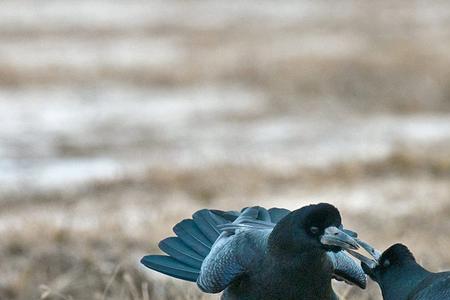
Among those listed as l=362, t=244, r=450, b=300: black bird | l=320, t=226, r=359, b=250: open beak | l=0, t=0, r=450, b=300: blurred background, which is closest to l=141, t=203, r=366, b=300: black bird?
l=320, t=226, r=359, b=250: open beak

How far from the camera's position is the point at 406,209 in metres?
9.31

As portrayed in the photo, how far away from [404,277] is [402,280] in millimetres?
15

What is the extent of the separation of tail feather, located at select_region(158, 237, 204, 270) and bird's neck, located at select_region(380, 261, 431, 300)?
3.01 ft

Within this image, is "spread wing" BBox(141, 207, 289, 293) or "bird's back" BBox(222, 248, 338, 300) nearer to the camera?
"bird's back" BBox(222, 248, 338, 300)

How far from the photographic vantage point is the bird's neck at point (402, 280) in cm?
456

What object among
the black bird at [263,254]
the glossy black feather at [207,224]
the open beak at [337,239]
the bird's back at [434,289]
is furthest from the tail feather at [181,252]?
the bird's back at [434,289]

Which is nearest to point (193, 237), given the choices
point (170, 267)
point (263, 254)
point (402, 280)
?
point (170, 267)

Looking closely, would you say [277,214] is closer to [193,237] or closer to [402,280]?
[193,237]

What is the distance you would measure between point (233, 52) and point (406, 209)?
28.5 ft

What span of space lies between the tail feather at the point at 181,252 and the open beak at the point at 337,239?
95 centimetres

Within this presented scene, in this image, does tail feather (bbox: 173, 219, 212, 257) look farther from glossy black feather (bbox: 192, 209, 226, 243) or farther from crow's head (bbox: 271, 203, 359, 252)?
crow's head (bbox: 271, 203, 359, 252)

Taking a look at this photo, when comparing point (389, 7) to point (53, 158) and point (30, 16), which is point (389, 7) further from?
point (53, 158)

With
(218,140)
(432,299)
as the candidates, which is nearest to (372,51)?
(218,140)

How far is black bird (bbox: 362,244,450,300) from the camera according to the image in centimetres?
443
